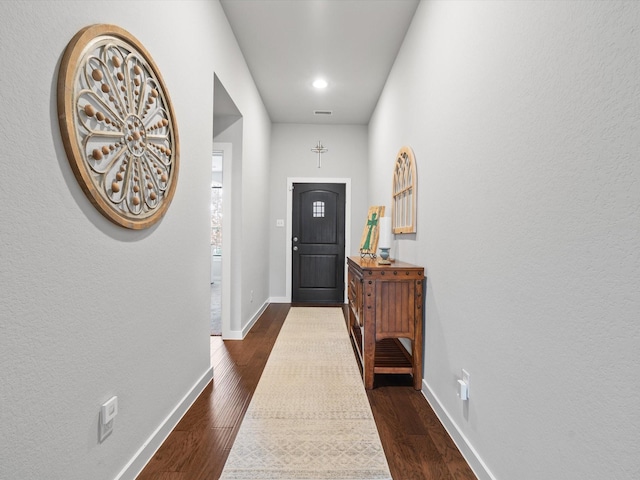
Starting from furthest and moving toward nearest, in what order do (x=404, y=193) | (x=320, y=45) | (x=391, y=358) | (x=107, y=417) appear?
1. (x=320, y=45)
2. (x=404, y=193)
3. (x=391, y=358)
4. (x=107, y=417)

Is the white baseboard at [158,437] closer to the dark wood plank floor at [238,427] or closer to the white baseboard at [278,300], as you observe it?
the dark wood plank floor at [238,427]

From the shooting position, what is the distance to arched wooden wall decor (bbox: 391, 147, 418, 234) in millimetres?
2725

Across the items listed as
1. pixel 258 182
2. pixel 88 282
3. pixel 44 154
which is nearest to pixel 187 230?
pixel 88 282

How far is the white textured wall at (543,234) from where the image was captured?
0.85 meters

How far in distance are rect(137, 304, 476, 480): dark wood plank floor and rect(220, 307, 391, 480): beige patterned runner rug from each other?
0.20ft

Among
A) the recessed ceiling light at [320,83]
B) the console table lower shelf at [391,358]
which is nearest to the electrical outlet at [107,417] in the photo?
the console table lower shelf at [391,358]

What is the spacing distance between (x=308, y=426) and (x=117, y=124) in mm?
1685

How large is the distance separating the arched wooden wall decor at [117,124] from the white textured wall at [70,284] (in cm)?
4

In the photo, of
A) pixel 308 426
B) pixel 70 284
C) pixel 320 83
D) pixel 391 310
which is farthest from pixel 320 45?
pixel 308 426

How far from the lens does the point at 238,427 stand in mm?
1909

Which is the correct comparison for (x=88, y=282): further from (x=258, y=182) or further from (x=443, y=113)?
(x=258, y=182)

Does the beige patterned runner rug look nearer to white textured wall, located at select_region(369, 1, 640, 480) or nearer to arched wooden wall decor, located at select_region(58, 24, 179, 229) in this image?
white textured wall, located at select_region(369, 1, 640, 480)

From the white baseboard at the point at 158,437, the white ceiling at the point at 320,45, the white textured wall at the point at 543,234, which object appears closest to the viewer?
the white textured wall at the point at 543,234

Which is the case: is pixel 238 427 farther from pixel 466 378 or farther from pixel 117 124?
pixel 117 124
